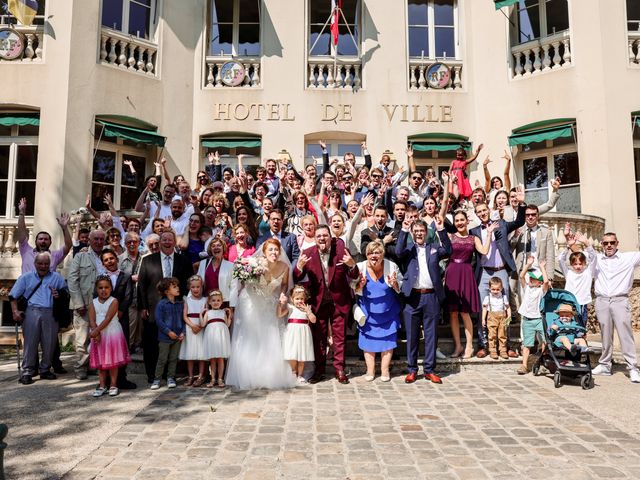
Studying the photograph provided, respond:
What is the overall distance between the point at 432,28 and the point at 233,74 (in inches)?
227

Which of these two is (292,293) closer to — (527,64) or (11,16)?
(527,64)

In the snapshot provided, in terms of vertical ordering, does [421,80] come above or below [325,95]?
above

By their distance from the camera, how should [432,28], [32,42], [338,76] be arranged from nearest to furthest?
[32,42] < [338,76] < [432,28]

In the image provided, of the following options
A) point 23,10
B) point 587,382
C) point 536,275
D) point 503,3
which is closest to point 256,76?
point 23,10

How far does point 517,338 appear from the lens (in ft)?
25.8

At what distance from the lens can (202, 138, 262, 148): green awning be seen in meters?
13.0

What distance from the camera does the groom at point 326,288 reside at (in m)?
6.29

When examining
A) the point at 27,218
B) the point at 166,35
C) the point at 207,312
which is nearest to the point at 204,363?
the point at 207,312

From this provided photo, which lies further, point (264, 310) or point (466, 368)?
point (466, 368)

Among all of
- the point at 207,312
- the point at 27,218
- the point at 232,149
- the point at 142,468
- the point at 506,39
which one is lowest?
the point at 142,468

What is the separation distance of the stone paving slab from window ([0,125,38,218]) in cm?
835

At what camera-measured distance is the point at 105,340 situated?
580 cm

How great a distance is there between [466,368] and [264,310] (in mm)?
3029

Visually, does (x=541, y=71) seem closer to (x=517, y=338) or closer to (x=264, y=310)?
(x=517, y=338)
